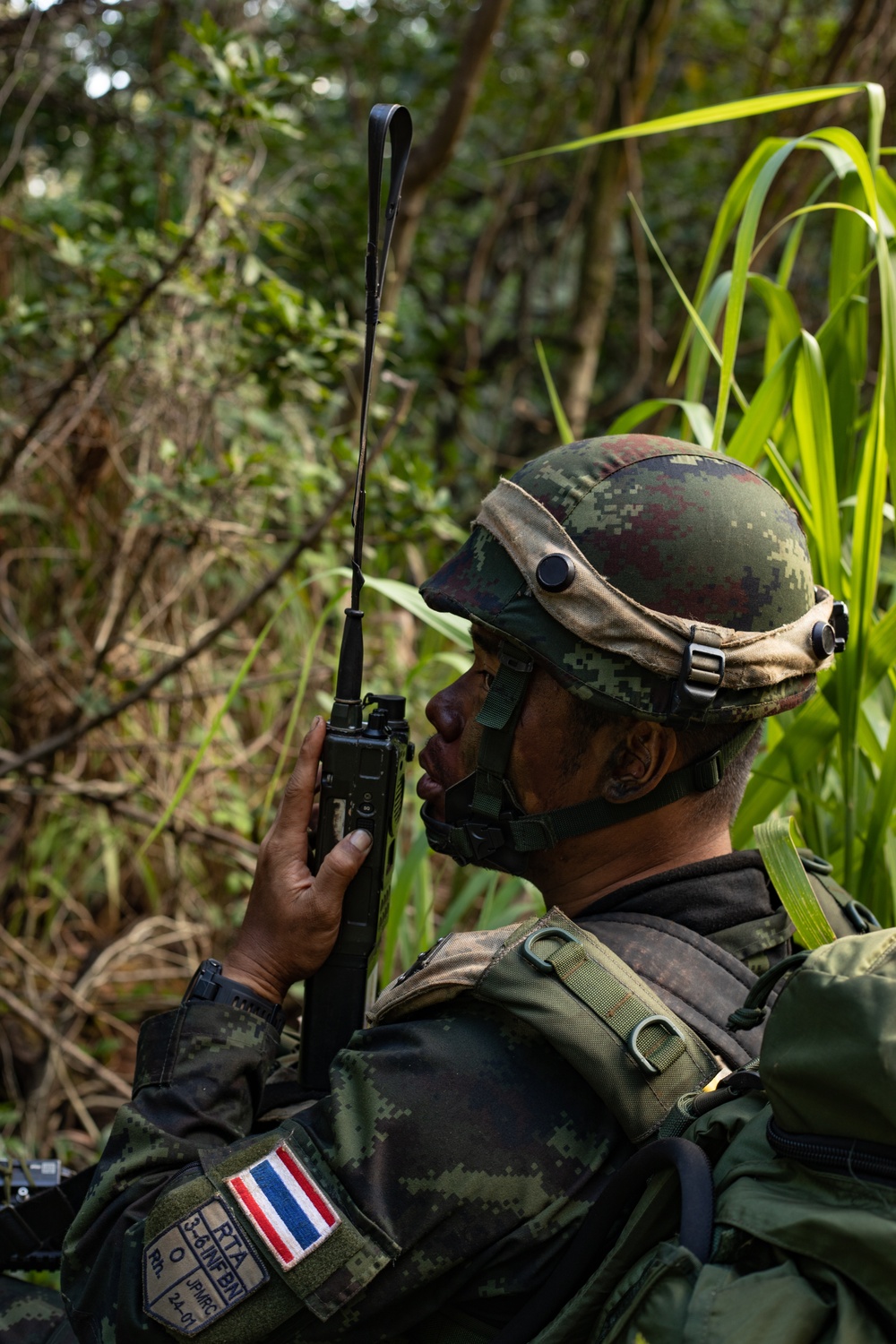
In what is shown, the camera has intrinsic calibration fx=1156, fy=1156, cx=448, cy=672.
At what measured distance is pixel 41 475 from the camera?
11.8 feet

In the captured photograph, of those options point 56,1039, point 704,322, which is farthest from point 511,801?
point 56,1039

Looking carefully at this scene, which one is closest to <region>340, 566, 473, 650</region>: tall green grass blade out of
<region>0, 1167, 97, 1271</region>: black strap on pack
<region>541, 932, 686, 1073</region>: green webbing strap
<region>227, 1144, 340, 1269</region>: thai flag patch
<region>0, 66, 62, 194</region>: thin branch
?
<region>541, 932, 686, 1073</region>: green webbing strap

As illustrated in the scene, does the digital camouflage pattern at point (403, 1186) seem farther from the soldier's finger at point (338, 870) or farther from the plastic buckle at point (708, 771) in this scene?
the plastic buckle at point (708, 771)

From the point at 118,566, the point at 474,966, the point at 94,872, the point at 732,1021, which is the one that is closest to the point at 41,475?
the point at 118,566

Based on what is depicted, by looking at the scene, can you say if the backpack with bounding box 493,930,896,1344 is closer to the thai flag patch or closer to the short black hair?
the thai flag patch

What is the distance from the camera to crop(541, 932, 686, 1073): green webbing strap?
3.89ft

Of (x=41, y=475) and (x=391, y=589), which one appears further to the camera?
(x=41, y=475)

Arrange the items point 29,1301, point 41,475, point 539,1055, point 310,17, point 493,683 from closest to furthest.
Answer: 1. point 539,1055
2. point 493,683
3. point 29,1301
4. point 41,475
5. point 310,17

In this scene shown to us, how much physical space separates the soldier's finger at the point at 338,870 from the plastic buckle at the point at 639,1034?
44 centimetres

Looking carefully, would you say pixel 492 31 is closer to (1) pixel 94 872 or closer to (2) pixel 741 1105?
(1) pixel 94 872

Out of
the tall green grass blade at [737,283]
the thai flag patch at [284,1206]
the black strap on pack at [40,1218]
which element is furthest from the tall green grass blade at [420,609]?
the black strap on pack at [40,1218]

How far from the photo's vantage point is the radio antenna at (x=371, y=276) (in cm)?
145

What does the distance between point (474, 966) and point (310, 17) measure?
5179mm

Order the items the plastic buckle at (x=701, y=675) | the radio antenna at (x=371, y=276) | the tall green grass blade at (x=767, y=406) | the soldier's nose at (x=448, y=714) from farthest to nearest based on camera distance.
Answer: the tall green grass blade at (x=767, y=406) < the soldier's nose at (x=448, y=714) < the radio antenna at (x=371, y=276) < the plastic buckle at (x=701, y=675)
